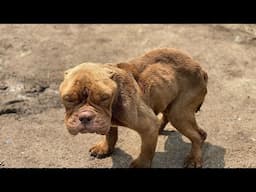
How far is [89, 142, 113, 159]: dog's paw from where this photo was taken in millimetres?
6016

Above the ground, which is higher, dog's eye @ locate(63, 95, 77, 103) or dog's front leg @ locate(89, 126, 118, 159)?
dog's eye @ locate(63, 95, 77, 103)

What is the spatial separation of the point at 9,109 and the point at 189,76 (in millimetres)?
2686

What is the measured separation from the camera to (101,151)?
602 centimetres

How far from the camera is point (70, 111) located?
15.4 feet

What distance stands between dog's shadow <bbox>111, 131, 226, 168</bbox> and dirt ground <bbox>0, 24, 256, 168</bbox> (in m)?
0.01

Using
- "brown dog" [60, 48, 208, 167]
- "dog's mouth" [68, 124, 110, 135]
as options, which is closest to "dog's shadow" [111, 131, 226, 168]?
"brown dog" [60, 48, 208, 167]

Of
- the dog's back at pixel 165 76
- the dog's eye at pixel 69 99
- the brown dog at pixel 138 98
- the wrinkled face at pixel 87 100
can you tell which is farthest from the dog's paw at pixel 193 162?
the dog's eye at pixel 69 99

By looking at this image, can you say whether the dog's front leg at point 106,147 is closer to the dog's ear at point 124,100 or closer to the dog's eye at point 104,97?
the dog's ear at point 124,100

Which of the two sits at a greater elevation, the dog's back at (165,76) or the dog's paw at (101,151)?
the dog's back at (165,76)

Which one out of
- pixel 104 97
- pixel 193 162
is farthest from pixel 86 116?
pixel 193 162

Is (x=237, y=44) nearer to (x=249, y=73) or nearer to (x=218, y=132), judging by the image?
(x=249, y=73)

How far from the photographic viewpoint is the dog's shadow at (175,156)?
19.5 ft

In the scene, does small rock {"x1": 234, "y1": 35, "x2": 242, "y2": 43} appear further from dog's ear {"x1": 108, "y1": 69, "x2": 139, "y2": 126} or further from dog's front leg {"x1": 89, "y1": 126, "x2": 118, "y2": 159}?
dog's ear {"x1": 108, "y1": 69, "x2": 139, "y2": 126}

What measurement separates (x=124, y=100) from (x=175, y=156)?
145cm
